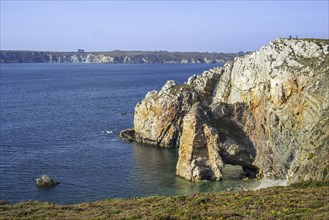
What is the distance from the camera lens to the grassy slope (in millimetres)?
30172

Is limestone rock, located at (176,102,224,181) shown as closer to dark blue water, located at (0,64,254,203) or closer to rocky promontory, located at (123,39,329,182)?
rocky promontory, located at (123,39,329,182)

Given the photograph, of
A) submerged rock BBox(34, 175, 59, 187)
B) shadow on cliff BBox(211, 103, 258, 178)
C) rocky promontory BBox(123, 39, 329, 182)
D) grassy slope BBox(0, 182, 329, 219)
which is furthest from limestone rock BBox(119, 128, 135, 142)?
grassy slope BBox(0, 182, 329, 219)

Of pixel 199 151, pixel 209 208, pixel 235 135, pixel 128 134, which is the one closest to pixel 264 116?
pixel 235 135

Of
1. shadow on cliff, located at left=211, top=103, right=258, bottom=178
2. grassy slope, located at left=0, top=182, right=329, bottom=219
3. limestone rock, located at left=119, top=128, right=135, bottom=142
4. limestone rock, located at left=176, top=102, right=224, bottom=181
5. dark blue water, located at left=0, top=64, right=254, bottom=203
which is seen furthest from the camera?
limestone rock, located at left=119, top=128, right=135, bottom=142

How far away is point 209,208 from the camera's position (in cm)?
3369

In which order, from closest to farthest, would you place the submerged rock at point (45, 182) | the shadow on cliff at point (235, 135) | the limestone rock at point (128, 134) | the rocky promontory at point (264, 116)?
the rocky promontory at point (264, 116) → the submerged rock at point (45, 182) → the shadow on cliff at point (235, 135) → the limestone rock at point (128, 134)

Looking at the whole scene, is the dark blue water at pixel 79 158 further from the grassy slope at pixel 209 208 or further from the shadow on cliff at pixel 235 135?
the grassy slope at pixel 209 208

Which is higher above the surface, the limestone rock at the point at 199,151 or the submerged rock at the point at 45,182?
the limestone rock at the point at 199,151

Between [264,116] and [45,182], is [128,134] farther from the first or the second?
[264,116]

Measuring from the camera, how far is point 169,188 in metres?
60.4

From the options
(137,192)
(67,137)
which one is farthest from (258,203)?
(67,137)

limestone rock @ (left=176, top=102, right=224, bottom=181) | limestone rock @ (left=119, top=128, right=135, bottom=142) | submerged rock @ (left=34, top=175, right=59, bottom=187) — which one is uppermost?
limestone rock @ (left=176, top=102, right=224, bottom=181)

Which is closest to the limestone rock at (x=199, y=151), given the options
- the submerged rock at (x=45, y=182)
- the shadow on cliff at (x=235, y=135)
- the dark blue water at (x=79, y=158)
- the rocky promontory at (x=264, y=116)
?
the rocky promontory at (x=264, y=116)

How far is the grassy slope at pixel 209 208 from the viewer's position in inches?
1188
